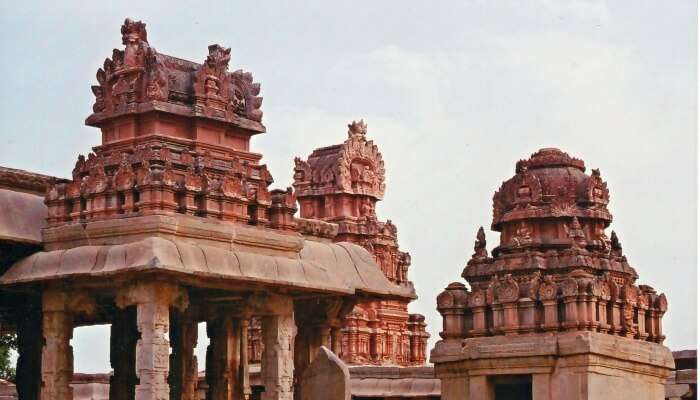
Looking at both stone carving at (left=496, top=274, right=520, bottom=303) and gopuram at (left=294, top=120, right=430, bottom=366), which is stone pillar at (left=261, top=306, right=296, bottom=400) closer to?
stone carving at (left=496, top=274, right=520, bottom=303)

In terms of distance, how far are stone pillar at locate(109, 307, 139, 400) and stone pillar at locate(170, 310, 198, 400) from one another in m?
0.49

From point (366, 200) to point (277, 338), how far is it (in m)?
15.6

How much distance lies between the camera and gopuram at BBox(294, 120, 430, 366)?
32.8m

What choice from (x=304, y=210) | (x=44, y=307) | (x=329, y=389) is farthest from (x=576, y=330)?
(x=304, y=210)

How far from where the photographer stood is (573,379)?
1933 cm

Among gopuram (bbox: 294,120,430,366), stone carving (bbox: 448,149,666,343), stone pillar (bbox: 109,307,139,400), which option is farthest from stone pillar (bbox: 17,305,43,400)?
gopuram (bbox: 294,120,430,366)

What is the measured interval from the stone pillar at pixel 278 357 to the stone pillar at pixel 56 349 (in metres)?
2.24

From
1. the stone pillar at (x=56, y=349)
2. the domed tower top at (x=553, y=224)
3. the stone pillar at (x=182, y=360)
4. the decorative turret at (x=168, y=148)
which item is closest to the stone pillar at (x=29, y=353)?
the stone pillar at (x=182, y=360)

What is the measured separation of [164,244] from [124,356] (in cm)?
351

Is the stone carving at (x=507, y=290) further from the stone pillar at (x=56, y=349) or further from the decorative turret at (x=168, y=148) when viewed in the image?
the stone pillar at (x=56, y=349)

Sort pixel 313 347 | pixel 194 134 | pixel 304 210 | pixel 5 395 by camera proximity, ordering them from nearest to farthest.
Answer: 1. pixel 194 134
2. pixel 313 347
3. pixel 5 395
4. pixel 304 210

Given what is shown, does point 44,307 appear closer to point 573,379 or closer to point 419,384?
point 573,379

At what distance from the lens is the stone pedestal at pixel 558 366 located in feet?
63.2

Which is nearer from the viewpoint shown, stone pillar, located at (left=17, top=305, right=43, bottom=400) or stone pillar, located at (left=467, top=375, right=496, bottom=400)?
stone pillar, located at (left=17, top=305, right=43, bottom=400)
